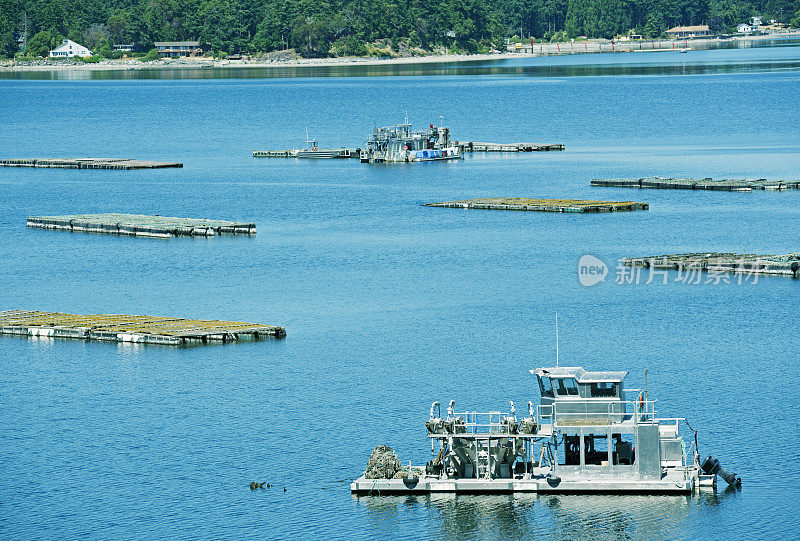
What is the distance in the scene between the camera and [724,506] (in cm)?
4584

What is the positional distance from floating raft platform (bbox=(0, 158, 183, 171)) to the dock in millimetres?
39722

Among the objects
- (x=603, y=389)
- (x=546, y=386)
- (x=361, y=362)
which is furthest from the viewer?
(x=361, y=362)

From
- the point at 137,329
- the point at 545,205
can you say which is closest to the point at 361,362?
the point at 137,329

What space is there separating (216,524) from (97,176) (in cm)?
11971

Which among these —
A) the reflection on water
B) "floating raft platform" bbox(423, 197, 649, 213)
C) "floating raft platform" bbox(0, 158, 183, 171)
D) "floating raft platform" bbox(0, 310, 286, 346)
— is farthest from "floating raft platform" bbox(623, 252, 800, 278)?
"floating raft platform" bbox(0, 158, 183, 171)

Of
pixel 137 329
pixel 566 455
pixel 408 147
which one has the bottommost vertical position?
pixel 566 455

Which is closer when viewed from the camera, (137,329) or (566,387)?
(566,387)

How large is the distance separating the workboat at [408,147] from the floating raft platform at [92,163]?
82.9ft

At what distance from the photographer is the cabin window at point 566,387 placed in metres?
48.2

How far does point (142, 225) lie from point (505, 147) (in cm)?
7922

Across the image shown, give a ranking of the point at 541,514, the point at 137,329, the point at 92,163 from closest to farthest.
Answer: the point at 541,514 → the point at 137,329 → the point at 92,163

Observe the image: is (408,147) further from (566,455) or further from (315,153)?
(566,455)

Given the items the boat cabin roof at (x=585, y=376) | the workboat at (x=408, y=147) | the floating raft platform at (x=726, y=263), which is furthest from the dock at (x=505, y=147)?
the boat cabin roof at (x=585, y=376)

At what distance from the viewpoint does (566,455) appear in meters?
48.6
